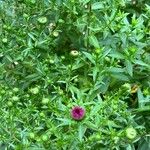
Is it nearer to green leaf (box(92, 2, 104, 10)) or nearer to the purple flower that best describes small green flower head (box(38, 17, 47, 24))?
green leaf (box(92, 2, 104, 10))

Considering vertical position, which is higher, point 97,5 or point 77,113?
point 97,5

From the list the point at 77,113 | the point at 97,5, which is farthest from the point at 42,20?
the point at 77,113

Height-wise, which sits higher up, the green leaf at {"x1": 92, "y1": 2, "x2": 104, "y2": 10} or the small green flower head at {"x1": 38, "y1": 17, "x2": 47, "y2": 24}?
the green leaf at {"x1": 92, "y1": 2, "x2": 104, "y2": 10}

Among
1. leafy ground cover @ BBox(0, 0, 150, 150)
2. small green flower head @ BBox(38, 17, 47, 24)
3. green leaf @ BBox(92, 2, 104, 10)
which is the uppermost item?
green leaf @ BBox(92, 2, 104, 10)

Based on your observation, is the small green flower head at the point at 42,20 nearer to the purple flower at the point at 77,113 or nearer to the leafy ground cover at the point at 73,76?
the leafy ground cover at the point at 73,76

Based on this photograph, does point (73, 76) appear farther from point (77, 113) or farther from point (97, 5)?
point (77, 113)

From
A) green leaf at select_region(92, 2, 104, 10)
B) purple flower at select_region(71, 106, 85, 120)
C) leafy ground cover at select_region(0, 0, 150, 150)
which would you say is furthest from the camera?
green leaf at select_region(92, 2, 104, 10)

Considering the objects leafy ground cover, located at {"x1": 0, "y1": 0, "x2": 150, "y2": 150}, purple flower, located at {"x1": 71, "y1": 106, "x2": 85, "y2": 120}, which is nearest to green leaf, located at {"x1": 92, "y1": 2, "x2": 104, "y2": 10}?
leafy ground cover, located at {"x1": 0, "y1": 0, "x2": 150, "y2": 150}

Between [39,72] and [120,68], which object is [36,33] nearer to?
[39,72]

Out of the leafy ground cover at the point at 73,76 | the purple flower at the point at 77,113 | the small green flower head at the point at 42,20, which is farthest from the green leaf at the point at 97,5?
the purple flower at the point at 77,113
